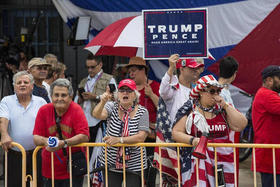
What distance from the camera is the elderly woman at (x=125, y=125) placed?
6277mm

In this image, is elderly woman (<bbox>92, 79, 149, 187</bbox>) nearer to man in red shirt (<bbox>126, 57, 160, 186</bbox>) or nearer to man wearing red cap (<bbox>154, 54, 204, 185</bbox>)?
man wearing red cap (<bbox>154, 54, 204, 185</bbox>)

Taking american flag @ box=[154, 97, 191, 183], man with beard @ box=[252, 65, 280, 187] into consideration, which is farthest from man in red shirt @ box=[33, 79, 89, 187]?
man with beard @ box=[252, 65, 280, 187]

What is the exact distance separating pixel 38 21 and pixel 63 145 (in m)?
6.49

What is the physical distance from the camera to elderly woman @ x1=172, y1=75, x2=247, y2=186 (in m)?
5.64

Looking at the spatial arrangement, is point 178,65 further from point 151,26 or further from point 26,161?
point 26,161

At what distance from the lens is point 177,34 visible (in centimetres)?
652

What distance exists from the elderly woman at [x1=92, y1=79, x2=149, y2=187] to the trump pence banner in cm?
49

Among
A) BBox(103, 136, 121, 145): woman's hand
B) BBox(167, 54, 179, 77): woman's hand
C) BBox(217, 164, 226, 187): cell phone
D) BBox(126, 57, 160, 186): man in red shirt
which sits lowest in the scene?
BBox(217, 164, 226, 187): cell phone

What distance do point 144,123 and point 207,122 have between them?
0.88m

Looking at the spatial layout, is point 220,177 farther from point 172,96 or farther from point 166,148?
point 172,96

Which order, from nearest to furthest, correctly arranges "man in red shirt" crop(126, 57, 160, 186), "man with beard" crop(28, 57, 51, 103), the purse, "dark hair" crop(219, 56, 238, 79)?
the purse < "dark hair" crop(219, 56, 238, 79) < "man in red shirt" crop(126, 57, 160, 186) < "man with beard" crop(28, 57, 51, 103)

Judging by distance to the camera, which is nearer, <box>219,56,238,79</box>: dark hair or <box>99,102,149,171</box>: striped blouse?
<box>99,102,149,171</box>: striped blouse

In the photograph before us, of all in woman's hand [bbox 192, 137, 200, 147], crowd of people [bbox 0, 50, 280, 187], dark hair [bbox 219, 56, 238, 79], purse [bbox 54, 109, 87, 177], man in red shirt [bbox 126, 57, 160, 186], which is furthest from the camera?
man in red shirt [bbox 126, 57, 160, 186]

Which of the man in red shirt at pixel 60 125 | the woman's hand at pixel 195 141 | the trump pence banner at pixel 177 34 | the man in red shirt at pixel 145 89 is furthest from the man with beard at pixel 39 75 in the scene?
the woman's hand at pixel 195 141
